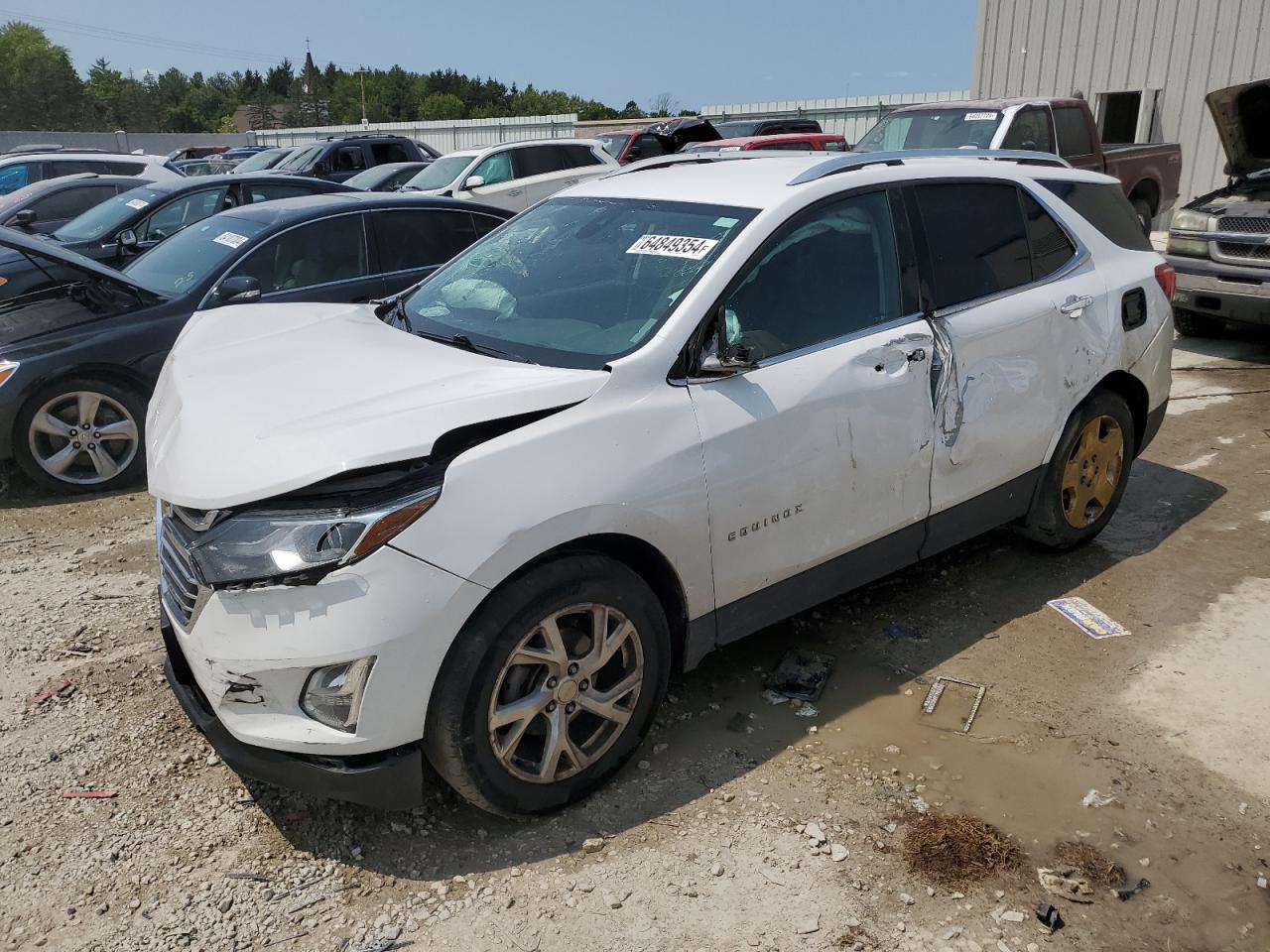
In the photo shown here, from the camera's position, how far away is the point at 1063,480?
181 inches

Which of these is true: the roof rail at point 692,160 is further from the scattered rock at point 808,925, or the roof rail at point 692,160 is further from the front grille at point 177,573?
the scattered rock at point 808,925

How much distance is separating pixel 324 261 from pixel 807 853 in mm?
5259

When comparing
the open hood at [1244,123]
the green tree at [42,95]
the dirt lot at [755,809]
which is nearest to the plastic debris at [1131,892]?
the dirt lot at [755,809]

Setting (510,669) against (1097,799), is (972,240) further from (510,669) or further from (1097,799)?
(510,669)

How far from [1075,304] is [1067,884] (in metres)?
2.55

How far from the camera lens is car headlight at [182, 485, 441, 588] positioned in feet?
8.40

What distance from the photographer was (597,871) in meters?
2.88

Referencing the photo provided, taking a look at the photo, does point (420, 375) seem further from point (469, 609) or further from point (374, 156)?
point (374, 156)

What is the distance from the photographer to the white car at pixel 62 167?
14.5 metres

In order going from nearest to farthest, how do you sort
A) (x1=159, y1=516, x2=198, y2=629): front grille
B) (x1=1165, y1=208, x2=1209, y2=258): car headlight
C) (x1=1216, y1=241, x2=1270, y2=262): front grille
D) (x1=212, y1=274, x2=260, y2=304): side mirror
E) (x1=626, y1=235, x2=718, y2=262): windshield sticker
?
1. (x1=159, y1=516, x2=198, y2=629): front grille
2. (x1=626, y1=235, x2=718, y2=262): windshield sticker
3. (x1=212, y1=274, x2=260, y2=304): side mirror
4. (x1=1216, y1=241, x2=1270, y2=262): front grille
5. (x1=1165, y1=208, x2=1209, y2=258): car headlight

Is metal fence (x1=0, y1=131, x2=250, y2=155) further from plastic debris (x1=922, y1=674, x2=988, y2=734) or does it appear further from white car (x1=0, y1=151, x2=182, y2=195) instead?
plastic debris (x1=922, y1=674, x2=988, y2=734)

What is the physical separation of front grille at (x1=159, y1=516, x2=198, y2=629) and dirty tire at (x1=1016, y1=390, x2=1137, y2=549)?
350cm

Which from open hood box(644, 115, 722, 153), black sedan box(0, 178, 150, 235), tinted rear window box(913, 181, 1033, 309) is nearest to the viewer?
tinted rear window box(913, 181, 1033, 309)

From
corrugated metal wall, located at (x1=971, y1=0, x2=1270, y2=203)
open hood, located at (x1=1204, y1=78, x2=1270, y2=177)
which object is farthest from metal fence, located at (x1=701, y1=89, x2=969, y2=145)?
open hood, located at (x1=1204, y1=78, x2=1270, y2=177)
